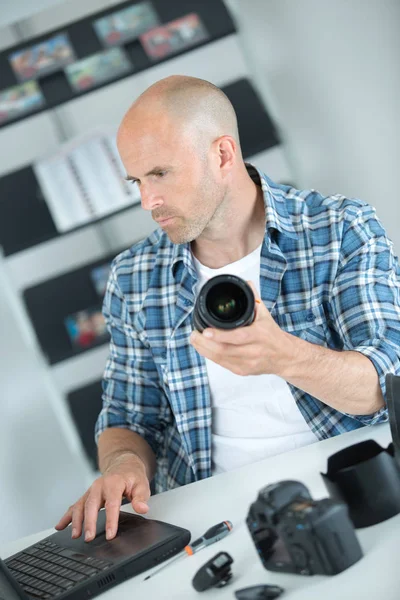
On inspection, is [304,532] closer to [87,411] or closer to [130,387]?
[130,387]

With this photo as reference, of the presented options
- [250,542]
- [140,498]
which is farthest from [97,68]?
[250,542]

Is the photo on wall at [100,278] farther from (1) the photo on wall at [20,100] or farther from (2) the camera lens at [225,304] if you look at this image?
(2) the camera lens at [225,304]

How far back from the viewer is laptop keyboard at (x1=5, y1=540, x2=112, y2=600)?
105cm

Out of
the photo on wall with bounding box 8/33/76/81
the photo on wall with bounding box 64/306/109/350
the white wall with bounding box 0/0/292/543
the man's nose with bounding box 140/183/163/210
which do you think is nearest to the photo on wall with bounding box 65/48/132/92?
the photo on wall with bounding box 8/33/76/81

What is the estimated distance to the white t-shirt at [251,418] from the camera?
154 cm

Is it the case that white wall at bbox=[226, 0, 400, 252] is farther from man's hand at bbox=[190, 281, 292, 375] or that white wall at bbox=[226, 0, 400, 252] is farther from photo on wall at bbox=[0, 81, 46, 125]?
man's hand at bbox=[190, 281, 292, 375]

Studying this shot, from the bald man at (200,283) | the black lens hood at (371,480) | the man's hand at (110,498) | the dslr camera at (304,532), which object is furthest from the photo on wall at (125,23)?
the dslr camera at (304,532)

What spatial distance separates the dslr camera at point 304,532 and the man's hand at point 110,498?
0.38 meters

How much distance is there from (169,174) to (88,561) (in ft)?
2.61

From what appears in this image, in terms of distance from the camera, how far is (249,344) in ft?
3.55

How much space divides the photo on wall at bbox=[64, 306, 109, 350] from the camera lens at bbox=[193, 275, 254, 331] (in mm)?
1870

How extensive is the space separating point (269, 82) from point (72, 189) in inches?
36.8

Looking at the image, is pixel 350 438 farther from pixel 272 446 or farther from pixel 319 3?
pixel 319 3

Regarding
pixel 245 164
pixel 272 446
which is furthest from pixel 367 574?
pixel 245 164
